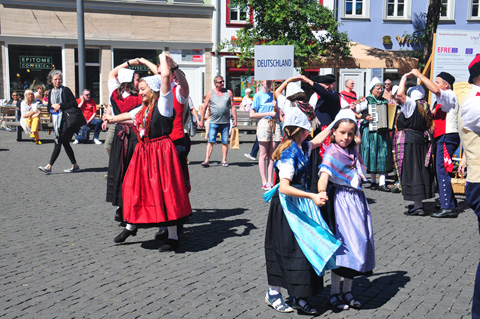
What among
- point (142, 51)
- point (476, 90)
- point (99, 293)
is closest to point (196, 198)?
point (99, 293)

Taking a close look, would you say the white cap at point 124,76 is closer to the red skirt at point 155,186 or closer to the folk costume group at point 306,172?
the folk costume group at point 306,172

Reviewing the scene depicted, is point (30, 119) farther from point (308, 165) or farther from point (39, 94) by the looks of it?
point (308, 165)

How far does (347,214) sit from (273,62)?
21.8 ft

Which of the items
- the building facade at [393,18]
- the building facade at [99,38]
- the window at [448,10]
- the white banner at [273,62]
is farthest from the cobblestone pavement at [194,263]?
the window at [448,10]

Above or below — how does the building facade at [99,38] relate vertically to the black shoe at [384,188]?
above

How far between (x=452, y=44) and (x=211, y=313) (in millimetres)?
8853

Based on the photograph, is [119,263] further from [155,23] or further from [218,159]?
[155,23]

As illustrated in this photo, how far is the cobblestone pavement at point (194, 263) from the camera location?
190 inches

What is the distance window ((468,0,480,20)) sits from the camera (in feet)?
101

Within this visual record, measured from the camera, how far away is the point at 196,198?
9625 mm

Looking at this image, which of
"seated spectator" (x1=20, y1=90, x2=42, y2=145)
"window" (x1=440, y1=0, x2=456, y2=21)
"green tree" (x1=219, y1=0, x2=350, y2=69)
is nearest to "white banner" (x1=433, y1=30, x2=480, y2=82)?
"green tree" (x1=219, y1=0, x2=350, y2=69)

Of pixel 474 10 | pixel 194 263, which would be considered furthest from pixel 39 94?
pixel 474 10

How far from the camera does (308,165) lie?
480 centimetres

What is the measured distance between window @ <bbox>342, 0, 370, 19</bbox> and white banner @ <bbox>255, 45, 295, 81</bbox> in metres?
19.9
